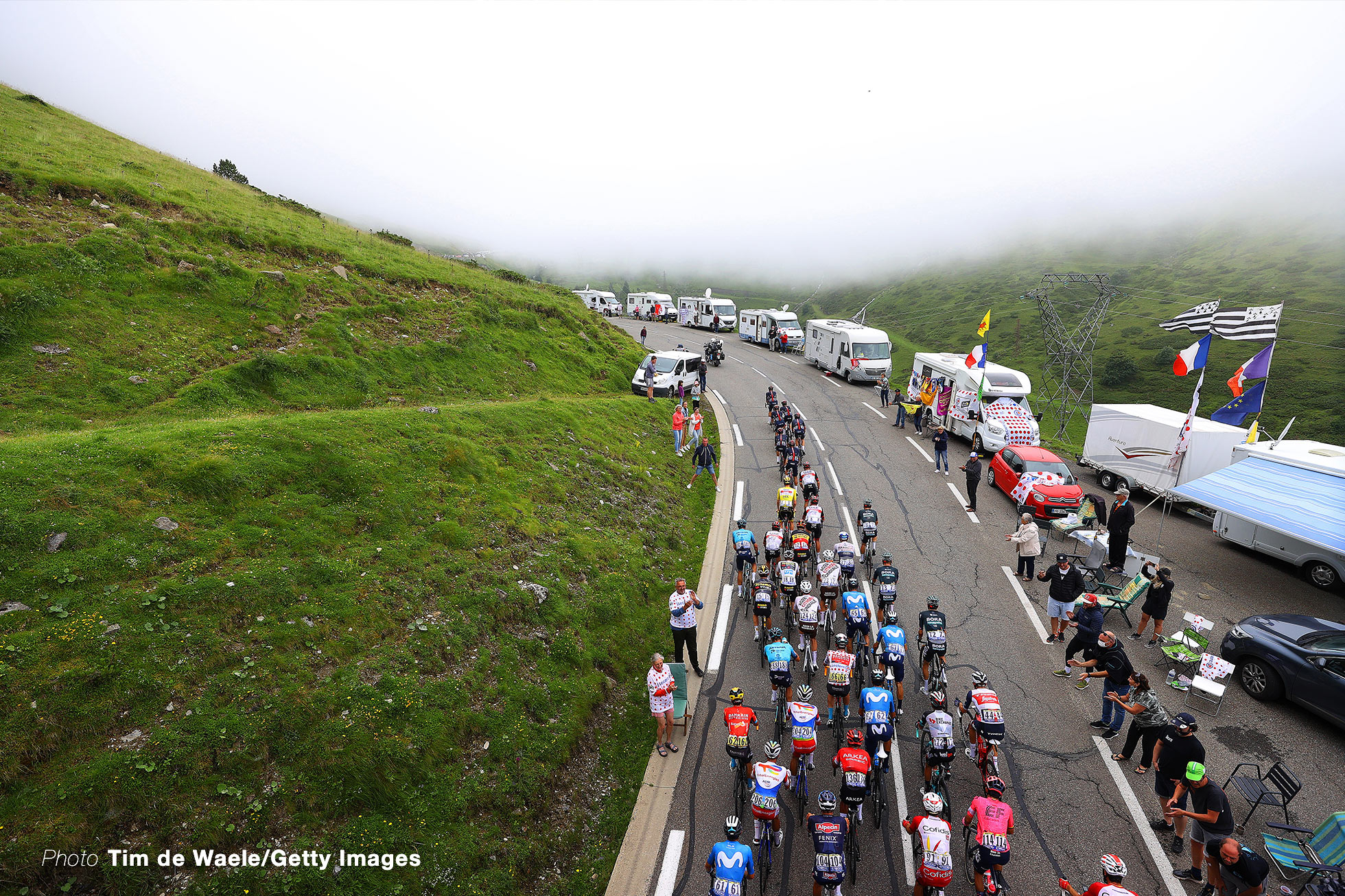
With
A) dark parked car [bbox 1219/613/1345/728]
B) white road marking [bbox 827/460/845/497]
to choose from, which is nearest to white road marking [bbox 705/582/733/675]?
white road marking [bbox 827/460/845/497]

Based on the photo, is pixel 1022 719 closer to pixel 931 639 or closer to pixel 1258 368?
pixel 931 639

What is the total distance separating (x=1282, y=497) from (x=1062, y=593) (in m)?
6.83

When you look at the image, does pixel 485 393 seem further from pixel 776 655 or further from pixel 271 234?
pixel 776 655

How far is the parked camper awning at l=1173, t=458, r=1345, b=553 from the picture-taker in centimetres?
1228

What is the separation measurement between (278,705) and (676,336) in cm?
4842

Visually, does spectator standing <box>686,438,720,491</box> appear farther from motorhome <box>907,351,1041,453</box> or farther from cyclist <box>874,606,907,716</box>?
cyclist <box>874,606,907,716</box>

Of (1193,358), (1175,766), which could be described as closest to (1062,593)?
(1175,766)

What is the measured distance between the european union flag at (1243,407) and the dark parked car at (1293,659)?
9.83m

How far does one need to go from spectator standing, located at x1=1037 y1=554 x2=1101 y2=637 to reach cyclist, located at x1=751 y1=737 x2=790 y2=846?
306 inches

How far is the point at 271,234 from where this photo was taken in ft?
69.9

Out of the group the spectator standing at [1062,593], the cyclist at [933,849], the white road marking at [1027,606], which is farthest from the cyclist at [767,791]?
the white road marking at [1027,606]

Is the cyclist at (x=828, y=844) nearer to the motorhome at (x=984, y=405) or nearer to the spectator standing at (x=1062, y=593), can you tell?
the spectator standing at (x=1062, y=593)

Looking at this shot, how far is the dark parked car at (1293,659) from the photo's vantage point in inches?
364

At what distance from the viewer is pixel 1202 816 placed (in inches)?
270
